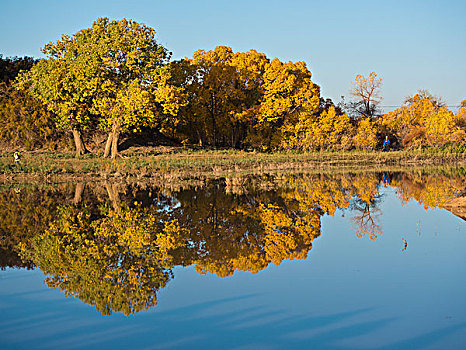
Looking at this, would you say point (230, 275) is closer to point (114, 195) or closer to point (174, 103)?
point (114, 195)

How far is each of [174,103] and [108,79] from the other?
4457 mm

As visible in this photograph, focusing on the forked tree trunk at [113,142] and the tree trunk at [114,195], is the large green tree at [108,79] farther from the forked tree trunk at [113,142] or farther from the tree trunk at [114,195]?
the tree trunk at [114,195]

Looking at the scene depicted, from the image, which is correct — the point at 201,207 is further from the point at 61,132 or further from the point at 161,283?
the point at 61,132

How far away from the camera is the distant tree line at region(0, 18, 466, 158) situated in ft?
118

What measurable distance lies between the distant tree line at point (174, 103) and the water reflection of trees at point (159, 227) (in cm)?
1450

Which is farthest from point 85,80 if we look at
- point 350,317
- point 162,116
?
point 350,317

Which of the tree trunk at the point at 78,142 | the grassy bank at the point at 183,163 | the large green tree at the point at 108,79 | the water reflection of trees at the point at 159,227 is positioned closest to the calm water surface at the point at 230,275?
the water reflection of trees at the point at 159,227

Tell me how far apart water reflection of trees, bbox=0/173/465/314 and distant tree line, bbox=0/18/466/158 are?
14501mm

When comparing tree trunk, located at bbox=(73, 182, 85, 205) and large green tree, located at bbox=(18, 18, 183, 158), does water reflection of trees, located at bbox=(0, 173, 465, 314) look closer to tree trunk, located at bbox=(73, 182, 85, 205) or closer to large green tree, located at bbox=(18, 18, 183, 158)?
tree trunk, located at bbox=(73, 182, 85, 205)

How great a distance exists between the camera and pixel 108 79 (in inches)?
1421

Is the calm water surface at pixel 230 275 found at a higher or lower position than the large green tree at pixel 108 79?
lower

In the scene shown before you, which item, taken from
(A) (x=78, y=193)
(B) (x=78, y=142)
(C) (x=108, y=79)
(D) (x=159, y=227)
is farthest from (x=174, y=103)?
(D) (x=159, y=227)

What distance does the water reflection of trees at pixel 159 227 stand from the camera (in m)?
8.98

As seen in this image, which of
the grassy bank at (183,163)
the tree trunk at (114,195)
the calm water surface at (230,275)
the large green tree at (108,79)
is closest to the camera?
the calm water surface at (230,275)
